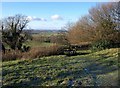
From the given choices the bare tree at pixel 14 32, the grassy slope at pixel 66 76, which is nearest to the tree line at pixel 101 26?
the bare tree at pixel 14 32

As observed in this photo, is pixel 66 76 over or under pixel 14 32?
under

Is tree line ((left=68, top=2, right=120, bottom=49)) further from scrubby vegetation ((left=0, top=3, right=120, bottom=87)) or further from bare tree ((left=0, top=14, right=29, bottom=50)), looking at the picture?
bare tree ((left=0, top=14, right=29, bottom=50))

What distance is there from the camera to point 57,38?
1656 centimetres

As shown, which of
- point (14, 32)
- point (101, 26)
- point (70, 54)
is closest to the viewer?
point (70, 54)

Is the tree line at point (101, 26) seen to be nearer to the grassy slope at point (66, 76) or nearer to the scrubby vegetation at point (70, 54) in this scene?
the scrubby vegetation at point (70, 54)

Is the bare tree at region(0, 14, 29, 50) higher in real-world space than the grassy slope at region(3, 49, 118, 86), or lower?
higher

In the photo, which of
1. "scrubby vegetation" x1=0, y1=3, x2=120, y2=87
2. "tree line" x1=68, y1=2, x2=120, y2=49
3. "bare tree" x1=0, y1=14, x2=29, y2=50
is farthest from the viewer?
"bare tree" x1=0, y1=14, x2=29, y2=50

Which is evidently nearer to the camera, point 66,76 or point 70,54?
point 66,76

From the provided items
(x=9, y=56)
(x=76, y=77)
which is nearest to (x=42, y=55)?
(x=9, y=56)

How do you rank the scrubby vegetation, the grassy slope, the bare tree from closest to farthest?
the grassy slope
the scrubby vegetation
the bare tree

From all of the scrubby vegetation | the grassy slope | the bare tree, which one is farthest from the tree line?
the grassy slope

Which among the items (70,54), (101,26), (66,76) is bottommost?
(66,76)

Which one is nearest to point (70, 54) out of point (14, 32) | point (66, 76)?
point (66, 76)

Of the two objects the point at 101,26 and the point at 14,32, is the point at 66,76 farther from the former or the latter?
the point at 14,32
